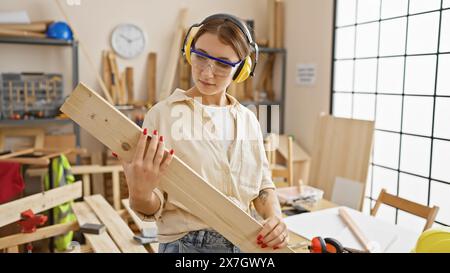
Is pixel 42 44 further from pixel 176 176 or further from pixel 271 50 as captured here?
pixel 176 176

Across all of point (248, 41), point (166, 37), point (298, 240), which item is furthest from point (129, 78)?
point (248, 41)

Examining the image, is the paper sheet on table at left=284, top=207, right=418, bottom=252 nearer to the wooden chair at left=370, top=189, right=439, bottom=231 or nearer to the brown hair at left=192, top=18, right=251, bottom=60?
the wooden chair at left=370, top=189, right=439, bottom=231

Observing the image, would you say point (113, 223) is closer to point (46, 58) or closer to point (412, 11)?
point (46, 58)

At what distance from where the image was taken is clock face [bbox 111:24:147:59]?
2893 mm

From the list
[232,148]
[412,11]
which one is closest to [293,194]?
[232,148]

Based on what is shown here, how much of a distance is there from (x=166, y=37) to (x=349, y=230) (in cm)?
238

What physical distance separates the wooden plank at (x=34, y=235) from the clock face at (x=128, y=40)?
1.46m

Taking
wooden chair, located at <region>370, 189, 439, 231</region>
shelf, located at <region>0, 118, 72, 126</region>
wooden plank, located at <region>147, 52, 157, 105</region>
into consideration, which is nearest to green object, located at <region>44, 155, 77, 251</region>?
shelf, located at <region>0, 118, 72, 126</region>

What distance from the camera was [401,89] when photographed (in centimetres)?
258

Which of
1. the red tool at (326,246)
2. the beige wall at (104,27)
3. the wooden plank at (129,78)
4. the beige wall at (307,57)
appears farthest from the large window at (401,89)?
the red tool at (326,246)

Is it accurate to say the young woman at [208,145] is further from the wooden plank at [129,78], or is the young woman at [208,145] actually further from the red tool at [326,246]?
the wooden plank at [129,78]

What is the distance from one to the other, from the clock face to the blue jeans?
2.46 meters
